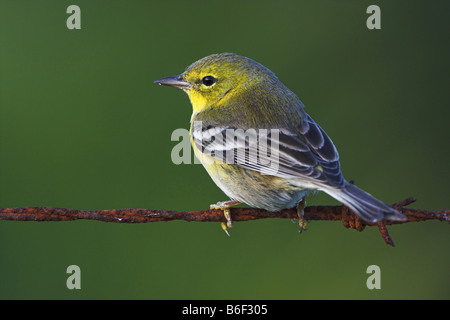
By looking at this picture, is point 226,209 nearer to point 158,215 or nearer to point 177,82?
point 158,215

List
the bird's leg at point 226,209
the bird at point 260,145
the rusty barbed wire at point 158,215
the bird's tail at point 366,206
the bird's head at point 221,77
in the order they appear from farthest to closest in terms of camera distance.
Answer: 1. the bird's head at point 221,77
2. the bird's leg at point 226,209
3. the bird at point 260,145
4. the rusty barbed wire at point 158,215
5. the bird's tail at point 366,206

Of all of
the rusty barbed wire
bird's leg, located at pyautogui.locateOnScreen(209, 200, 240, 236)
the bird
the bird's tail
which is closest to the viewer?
the bird's tail

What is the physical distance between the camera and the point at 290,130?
386 centimetres

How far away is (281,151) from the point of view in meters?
3.63

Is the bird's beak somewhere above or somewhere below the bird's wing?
above

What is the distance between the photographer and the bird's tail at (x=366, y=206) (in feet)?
9.67

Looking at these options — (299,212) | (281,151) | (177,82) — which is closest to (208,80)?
(177,82)

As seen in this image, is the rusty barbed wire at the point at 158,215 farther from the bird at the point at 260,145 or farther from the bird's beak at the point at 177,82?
the bird's beak at the point at 177,82

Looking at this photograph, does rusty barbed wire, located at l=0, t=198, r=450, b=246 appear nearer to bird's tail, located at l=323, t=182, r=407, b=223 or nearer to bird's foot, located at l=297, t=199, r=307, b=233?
bird's tail, located at l=323, t=182, r=407, b=223

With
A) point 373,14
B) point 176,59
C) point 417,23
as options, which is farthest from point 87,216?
point 417,23

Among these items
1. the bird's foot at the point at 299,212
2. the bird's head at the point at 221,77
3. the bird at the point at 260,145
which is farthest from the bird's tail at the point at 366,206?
the bird's head at the point at 221,77

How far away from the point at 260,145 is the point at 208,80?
3.76 ft

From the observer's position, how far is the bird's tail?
2947mm

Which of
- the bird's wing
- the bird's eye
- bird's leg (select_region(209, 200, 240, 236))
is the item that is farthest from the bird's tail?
the bird's eye
